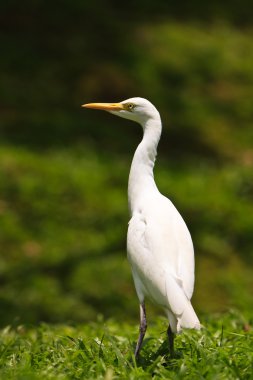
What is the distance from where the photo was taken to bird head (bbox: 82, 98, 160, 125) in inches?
190

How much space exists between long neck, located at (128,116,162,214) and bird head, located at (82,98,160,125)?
0.04 m

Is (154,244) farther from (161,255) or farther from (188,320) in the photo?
(188,320)

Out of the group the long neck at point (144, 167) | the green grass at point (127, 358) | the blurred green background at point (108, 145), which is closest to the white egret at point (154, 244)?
the long neck at point (144, 167)

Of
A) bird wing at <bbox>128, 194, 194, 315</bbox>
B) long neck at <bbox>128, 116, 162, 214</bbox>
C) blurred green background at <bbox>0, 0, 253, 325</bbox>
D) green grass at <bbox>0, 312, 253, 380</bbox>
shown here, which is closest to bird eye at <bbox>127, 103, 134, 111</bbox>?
long neck at <bbox>128, 116, 162, 214</bbox>

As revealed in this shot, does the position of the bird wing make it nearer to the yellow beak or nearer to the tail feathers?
the tail feathers

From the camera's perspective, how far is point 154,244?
427 cm

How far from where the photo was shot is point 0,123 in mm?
12461

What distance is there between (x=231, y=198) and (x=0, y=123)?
405 cm

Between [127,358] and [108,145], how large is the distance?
805 centimetres

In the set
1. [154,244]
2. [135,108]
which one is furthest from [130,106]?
[154,244]

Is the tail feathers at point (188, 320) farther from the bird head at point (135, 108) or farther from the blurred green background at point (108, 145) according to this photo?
the blurred green background at point (108, 145)

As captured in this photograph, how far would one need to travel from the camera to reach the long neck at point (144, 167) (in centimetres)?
476

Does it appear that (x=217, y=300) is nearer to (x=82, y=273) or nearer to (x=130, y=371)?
(x=82, y=273)

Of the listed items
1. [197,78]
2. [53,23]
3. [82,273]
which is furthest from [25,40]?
[82,273]
